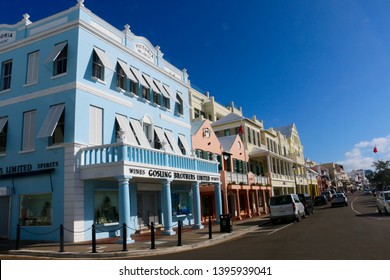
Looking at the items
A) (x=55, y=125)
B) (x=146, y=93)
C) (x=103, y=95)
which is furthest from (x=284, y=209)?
(x=55, y=125)

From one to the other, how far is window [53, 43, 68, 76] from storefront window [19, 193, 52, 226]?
21.2ft

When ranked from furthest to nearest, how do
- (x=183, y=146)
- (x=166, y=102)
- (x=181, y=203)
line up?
(x=183, y=146)
(x=181, y=203)
(x=166, y=102)

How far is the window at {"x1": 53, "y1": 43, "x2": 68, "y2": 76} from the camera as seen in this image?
699 inches

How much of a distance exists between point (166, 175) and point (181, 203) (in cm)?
754

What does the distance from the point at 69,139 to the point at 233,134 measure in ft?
83.0

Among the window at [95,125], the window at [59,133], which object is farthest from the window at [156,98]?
the window at [59,133]

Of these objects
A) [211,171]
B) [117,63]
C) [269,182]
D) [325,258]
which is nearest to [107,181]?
[117,63]

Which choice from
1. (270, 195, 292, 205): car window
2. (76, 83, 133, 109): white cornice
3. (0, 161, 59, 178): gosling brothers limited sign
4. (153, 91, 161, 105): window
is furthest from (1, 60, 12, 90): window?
(270, 195, 292, 205): car window

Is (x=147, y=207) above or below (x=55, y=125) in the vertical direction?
below

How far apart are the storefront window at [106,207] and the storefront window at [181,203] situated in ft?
22.0

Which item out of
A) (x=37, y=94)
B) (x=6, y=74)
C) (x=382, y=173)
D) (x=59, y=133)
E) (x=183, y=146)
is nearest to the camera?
(x=59, y=133)

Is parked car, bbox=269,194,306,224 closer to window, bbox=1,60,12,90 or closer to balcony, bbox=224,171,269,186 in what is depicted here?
balcony, bbox=224,171,269,186

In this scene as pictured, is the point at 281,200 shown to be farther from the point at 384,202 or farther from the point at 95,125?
the point at 95,125

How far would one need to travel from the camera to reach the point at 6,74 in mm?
20000
